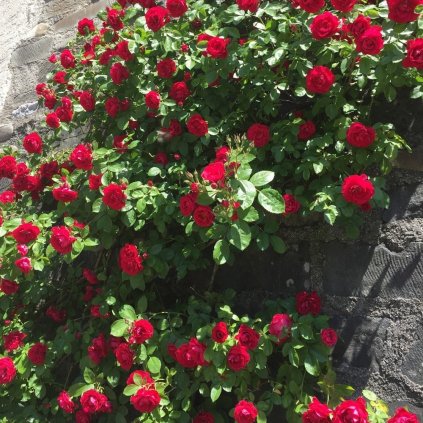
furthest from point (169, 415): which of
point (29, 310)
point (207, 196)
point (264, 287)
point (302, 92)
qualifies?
point (302, 92)

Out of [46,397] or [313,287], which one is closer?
[313,287]

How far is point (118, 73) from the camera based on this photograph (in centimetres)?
186

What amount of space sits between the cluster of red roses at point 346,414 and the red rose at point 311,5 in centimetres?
105

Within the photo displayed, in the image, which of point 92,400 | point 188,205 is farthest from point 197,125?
point 92,400

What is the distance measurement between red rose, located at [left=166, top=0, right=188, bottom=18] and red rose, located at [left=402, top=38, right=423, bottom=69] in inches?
28.9

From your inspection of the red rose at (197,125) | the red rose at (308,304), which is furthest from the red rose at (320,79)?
the red rose at (308,304)

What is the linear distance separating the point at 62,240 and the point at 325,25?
38.7 inches

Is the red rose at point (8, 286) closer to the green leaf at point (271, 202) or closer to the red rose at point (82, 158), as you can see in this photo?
the red rose at point (82, 158)

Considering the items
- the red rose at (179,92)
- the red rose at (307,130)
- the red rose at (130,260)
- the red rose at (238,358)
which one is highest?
the red rose at (179,92)

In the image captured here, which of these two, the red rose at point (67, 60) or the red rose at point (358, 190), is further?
the red rose at point (67, 60)

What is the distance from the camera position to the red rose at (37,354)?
1818mm

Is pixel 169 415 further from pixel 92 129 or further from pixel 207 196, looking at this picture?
pixel 92 129

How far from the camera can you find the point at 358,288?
161cm

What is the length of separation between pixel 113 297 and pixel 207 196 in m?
0.57
